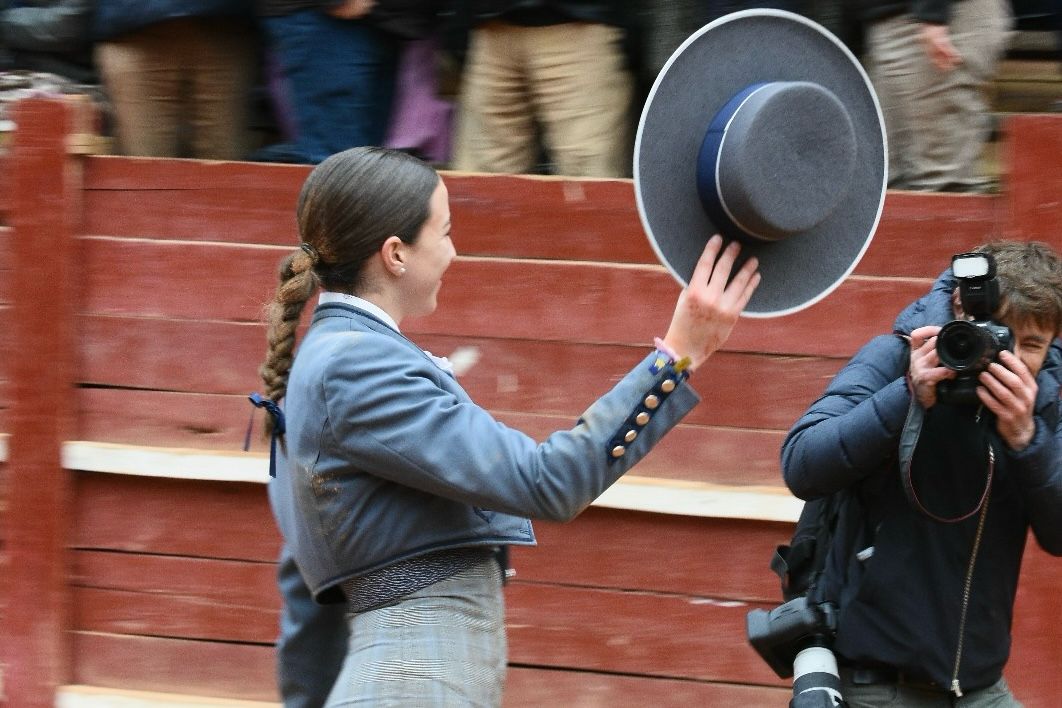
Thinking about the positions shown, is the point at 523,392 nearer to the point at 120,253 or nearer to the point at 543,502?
the point at 120,253

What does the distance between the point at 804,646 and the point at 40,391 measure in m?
2.37

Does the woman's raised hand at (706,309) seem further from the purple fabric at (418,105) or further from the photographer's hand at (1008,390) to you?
the purple fabric at (418,105)

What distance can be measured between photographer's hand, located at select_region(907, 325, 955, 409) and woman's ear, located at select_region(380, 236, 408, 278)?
865mm

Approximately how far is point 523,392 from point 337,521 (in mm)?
1678

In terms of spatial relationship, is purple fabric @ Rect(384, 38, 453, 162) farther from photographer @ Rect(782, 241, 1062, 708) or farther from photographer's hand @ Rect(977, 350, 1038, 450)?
photographer's hand @ Rect(977, 350, 1038, 450)

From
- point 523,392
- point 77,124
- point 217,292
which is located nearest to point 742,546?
point 523,392

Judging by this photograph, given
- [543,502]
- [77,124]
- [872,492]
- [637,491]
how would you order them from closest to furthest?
[543,502]
[872,492]
[637,491]
[77,124]

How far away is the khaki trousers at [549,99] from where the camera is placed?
400cm

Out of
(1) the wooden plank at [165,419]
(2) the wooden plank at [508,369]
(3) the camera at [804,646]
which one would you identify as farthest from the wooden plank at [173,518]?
(3) the camera at [804,646]

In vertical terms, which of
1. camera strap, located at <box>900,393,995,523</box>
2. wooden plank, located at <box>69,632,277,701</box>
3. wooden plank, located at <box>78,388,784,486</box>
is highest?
camera strap, located at <box>900,393,995,523</box>

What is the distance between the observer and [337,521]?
2242 mm

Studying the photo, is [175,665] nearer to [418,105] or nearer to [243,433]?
[243,433]

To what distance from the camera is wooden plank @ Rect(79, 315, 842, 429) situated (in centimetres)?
379

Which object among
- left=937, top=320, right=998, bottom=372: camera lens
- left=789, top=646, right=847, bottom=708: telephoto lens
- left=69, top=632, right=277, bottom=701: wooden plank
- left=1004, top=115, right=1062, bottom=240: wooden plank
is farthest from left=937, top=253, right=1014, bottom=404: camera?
left=69, top=632, right=277, bottom=701: wooden plank
